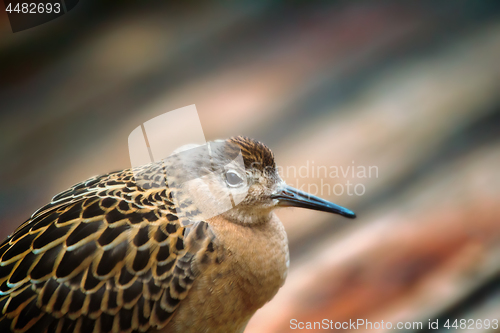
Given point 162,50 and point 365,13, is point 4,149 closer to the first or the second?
point 162,50

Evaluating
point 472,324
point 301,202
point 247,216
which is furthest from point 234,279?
point 472,324

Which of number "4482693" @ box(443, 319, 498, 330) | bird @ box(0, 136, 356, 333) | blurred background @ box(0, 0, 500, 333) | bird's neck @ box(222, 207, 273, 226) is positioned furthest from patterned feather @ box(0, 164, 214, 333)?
number "4482693" @ box(443, 319, 498, 330)

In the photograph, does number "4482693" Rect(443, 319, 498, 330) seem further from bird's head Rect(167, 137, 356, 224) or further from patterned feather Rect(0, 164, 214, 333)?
patterned feather Rect(0, 164, 214, 333)

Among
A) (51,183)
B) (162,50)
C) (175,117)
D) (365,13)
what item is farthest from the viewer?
(365,13)

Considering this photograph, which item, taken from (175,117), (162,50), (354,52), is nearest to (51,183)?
(175,117)

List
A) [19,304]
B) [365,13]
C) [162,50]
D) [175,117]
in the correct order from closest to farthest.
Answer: [19,304], [175,117], [162,50], [365,13]

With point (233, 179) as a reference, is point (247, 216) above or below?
below

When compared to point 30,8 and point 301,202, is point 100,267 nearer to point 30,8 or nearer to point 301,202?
point 301,202
